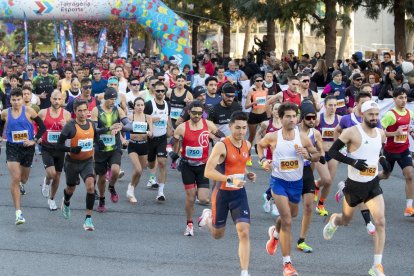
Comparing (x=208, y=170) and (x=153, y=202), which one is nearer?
(x=208, y=170)

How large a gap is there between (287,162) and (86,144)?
9.67ft

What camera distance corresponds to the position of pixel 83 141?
10.7m

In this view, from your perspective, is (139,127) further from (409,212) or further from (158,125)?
(409,212)

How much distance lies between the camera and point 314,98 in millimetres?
13852

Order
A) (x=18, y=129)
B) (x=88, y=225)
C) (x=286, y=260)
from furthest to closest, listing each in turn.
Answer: (x=18, y=129) < (x=88, y=225) < (x=286, y=260)

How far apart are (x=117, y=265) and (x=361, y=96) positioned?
337 centimetres

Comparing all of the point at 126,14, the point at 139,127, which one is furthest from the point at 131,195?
the point at 126,14

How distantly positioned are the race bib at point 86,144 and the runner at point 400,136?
3.58m

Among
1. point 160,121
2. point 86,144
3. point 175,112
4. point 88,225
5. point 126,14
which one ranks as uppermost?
point 126,14

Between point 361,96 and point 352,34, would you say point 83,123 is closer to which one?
point 361,96

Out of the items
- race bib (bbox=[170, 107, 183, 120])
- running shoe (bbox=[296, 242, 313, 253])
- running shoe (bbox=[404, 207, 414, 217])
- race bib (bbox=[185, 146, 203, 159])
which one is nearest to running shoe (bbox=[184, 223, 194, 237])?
race bib (bbox=[185, 146, 203, 159])

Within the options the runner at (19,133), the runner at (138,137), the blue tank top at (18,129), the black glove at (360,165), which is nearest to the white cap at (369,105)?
the black glove at (360,165)

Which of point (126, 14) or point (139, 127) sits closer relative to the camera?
point (139, 127)

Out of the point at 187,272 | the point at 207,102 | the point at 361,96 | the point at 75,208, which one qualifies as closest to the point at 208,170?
the point at 187,272
